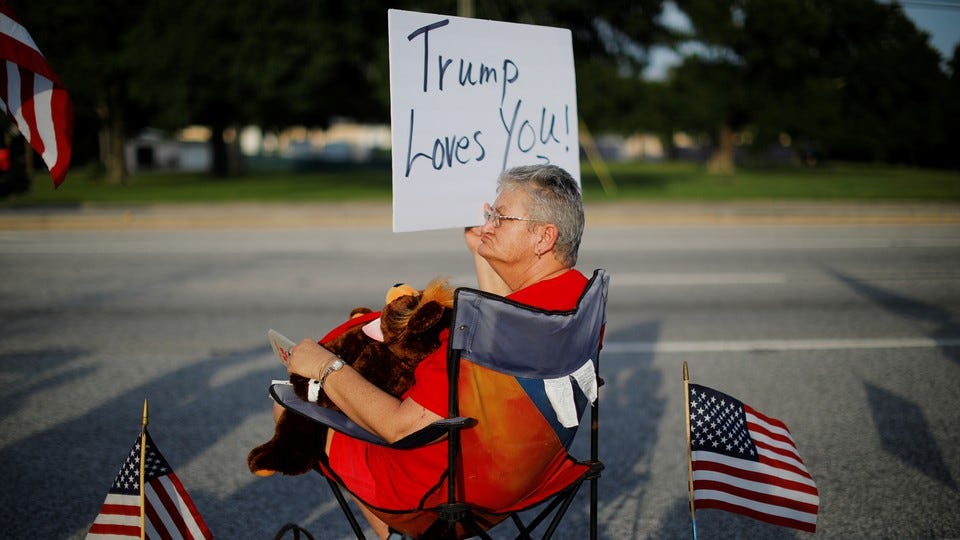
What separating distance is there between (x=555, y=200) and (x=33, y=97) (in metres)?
1.83

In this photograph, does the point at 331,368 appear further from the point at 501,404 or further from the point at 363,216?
the point at 363,216

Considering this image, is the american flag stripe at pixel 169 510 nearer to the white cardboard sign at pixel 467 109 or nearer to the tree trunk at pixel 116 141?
the white cardboard sign at pixel 467 109

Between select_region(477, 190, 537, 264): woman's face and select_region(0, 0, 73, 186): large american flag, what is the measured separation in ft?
4.69

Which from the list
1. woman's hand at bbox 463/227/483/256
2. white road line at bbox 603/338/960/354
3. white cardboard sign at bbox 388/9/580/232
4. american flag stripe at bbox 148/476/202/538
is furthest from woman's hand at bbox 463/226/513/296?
white road line at bbox 603/338/960/354

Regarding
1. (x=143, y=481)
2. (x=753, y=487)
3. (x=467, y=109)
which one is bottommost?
(x=753, y=487)

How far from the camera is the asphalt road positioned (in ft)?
11.7

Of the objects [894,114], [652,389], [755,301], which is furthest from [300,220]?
[894,114]

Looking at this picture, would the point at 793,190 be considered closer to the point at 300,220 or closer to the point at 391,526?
the point at 300,220

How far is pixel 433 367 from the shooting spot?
7.25ft

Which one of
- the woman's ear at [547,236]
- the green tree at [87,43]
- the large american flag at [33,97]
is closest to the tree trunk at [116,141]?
the green tree at [87,43]

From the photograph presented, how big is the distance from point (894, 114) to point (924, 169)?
3743 mm

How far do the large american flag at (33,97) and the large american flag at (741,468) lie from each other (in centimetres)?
219

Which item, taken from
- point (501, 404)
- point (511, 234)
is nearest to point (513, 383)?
point (501, 404)

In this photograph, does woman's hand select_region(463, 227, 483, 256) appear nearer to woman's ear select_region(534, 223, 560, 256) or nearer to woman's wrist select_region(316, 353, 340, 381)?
woman's ear select_region(534, 223, 560, 256)
